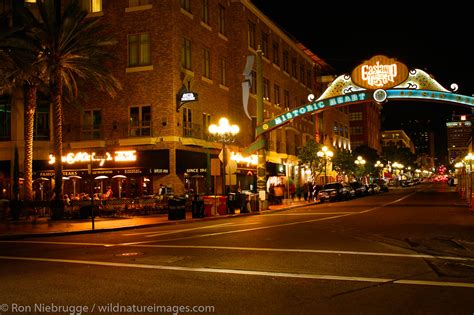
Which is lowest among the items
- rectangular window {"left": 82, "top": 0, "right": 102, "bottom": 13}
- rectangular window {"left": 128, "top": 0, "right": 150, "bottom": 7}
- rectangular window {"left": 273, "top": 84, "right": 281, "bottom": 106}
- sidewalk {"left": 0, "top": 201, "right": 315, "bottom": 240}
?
sidewalk {"left": 0, "top": 201, "right": 315, "bottom": 240}

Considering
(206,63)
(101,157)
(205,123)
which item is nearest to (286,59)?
(206,63)

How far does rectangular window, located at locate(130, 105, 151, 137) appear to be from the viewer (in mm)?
36094

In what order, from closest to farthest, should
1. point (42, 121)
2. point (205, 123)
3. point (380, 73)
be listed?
point (380, 73), point (42, 121), point (205, 123)

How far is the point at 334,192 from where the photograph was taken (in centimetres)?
4672

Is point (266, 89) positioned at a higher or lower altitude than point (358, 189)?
higher

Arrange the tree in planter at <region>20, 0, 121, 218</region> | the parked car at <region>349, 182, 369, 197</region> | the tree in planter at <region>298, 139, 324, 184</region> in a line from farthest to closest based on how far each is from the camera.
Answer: the parked car at <region>349, 182, 369, 197</region>, the tree in planter at <region>298, 139, 324, 184</region>, the tree in planter at <region>20, 0, 121, 218</region>

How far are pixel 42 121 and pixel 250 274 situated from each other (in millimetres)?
33498

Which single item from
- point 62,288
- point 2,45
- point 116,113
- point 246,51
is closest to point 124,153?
point 116,113

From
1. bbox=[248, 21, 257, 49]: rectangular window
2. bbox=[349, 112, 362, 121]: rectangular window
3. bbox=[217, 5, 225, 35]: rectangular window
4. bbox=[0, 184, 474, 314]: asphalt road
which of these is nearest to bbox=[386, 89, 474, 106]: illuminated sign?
bbox=[0, 184, 474, 314]: asphalt road

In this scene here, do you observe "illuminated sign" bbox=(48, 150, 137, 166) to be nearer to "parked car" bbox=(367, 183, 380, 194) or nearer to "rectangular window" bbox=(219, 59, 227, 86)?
"rectangular window" bbox=(219, 59, 227, 86)

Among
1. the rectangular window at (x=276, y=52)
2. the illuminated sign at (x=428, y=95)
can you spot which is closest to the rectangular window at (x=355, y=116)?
the rectangular window at (x=276, y=52)

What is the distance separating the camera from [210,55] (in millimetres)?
41062

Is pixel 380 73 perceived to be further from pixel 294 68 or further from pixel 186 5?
pixel 294 68

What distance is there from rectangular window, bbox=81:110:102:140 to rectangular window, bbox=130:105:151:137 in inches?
108
